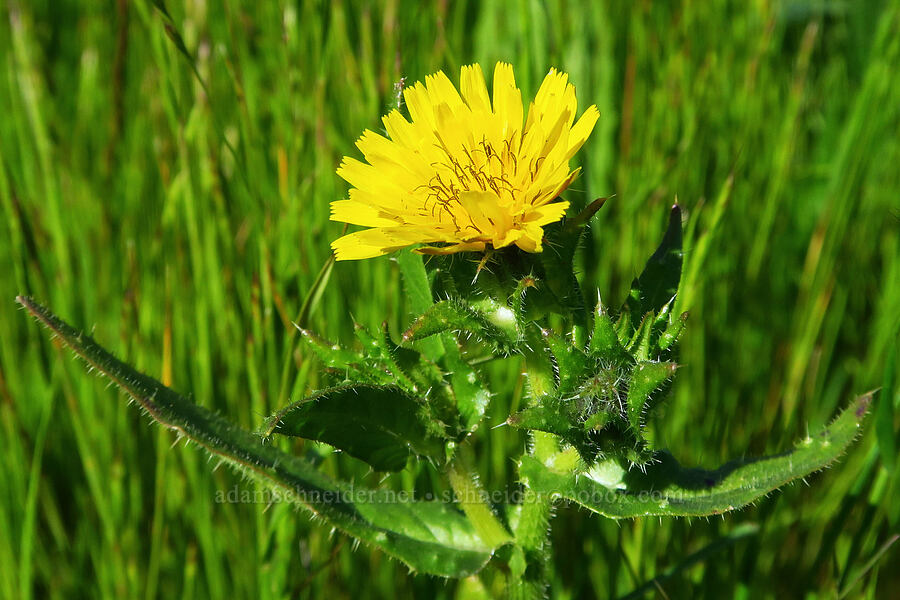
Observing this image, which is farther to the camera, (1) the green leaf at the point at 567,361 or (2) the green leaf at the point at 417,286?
(2) the green leaf at the point at 417,286

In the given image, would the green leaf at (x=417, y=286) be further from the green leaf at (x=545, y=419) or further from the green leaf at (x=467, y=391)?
the green leaf at (x=545, y=419)

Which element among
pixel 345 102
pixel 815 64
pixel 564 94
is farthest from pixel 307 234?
pixel 815 64

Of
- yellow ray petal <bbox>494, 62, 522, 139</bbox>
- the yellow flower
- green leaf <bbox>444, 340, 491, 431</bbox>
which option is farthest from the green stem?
yellow ray petal <bbox>494, 62, 522, 139</bbox>

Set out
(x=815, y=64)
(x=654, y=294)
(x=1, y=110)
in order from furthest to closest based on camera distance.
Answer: (x=815, y=64)
(x=1, y=110)
(x=654, y=294)

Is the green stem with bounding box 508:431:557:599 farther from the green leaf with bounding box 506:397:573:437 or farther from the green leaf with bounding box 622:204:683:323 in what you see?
the green leaf with bounding box 622:204:683:323

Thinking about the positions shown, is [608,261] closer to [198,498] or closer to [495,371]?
[495,371]

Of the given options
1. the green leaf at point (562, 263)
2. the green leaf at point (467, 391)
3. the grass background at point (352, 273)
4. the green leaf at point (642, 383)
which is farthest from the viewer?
the grass background at point (352, 273)

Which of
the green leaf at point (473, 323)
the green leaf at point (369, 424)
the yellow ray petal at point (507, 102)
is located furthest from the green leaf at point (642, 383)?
the yellow ray petal at point (507, 102)
